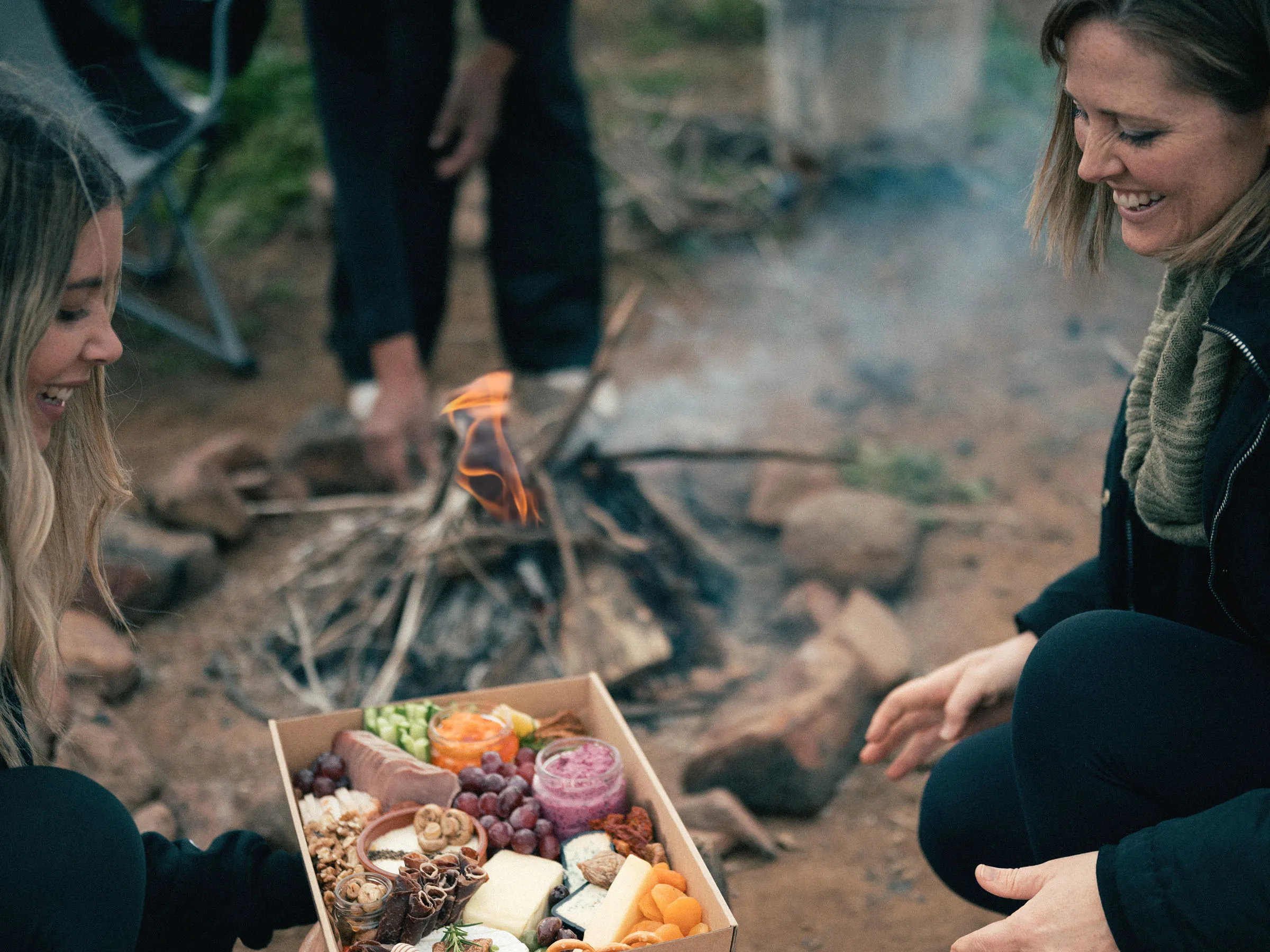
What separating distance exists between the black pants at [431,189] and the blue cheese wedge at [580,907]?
1951 millimetres

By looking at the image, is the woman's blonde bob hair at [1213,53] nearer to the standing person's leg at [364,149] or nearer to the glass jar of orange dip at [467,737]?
the glass jar of orange dip at [467,737]

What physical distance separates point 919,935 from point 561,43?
304 centimetres

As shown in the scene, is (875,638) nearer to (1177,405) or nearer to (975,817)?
(975,817)

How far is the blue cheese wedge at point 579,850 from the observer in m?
1.82

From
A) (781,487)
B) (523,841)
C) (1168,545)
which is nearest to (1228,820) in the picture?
(1168,545)

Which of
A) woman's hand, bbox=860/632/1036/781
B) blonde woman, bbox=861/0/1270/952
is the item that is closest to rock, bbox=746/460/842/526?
woman's hand, bbox=860/632/1036/781

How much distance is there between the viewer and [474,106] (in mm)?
3891

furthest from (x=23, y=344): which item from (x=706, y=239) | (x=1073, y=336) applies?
(x=706, y=239)

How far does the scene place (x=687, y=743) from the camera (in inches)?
118

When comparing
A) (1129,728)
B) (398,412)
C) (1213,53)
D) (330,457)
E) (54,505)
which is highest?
(1213,53)

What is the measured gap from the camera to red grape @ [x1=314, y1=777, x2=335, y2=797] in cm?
199

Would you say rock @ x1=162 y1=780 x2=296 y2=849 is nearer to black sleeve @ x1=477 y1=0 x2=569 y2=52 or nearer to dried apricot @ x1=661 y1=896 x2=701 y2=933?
dried apricot @ x1=661 y1=896 x2=701 y2=933

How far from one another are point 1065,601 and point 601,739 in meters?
0.89

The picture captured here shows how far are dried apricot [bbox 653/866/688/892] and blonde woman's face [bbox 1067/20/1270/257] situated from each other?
3.79 ft
